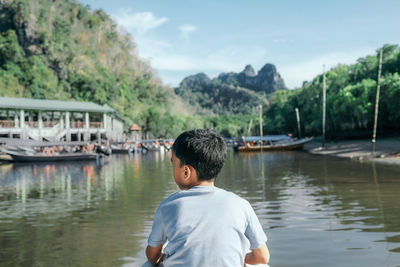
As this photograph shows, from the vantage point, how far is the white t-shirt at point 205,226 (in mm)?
2484

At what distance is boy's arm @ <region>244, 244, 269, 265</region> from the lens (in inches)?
104

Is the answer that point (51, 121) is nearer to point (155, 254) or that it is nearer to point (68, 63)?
point (68, 63)

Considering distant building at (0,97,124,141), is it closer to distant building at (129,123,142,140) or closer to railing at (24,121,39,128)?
railing at (24,121,39,128)

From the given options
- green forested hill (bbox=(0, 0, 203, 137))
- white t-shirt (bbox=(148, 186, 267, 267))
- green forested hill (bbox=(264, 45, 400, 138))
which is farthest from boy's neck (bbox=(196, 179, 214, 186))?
green forested hill (bbox=(0, 0, 203, 137))

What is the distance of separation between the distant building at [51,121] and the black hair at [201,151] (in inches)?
1862

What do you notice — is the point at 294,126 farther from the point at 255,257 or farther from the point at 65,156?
the point at 255,257

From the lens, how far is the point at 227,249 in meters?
2.50

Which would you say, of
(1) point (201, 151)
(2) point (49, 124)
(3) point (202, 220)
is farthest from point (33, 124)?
(3) point (202, 220)

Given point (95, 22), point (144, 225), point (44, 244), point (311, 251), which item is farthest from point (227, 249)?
point (95, 22)

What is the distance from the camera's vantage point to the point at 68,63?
245 feet

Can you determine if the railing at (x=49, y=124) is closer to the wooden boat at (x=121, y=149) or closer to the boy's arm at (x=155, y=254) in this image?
the wooden boat at (x=121, y=149)

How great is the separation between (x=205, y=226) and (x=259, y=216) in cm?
826

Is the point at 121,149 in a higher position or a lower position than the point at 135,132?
lower

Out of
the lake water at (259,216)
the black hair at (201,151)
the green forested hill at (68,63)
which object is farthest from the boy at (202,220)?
the green forested hill at (68,63)
